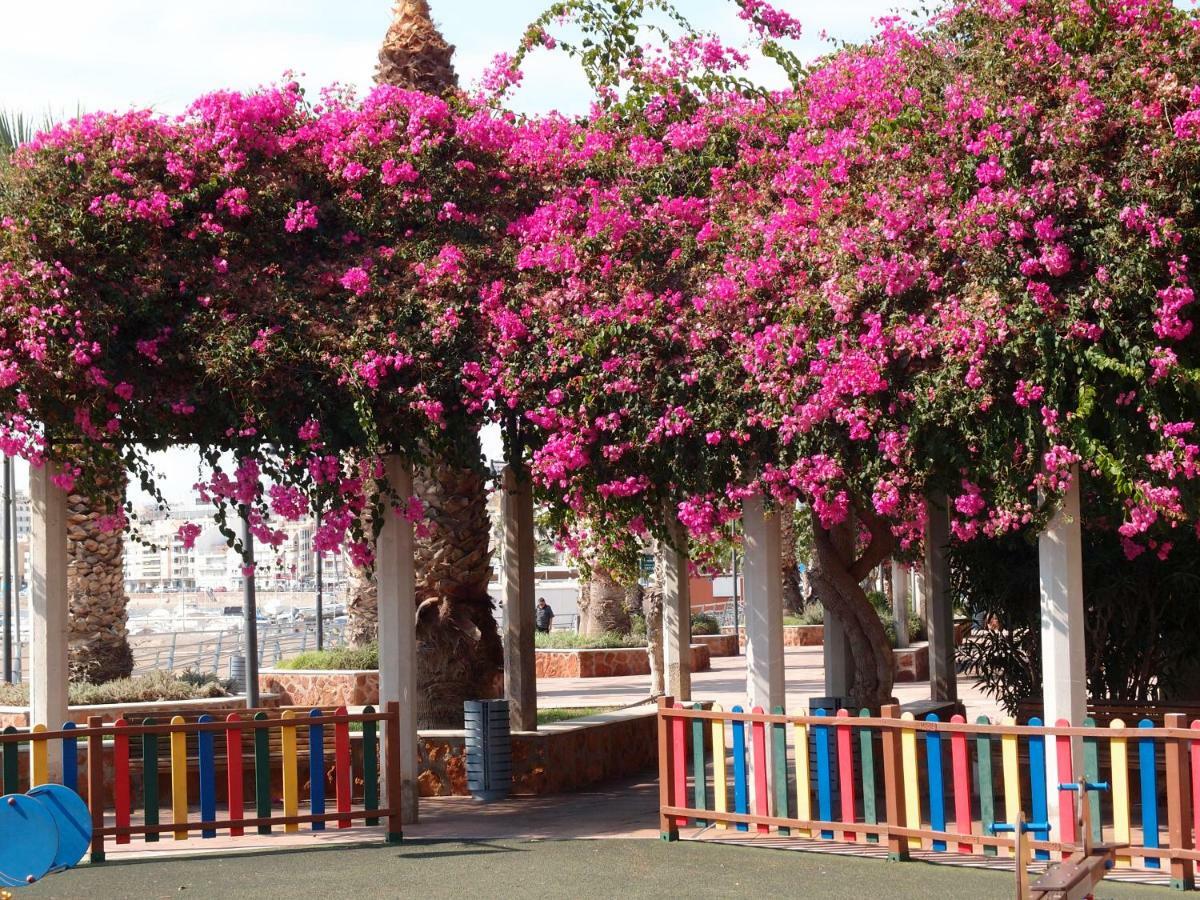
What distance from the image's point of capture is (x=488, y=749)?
12695 millimetres

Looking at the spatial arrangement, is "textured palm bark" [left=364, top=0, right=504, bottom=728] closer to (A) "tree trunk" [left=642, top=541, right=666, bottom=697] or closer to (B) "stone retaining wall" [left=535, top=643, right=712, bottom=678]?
(A) "tree trunk" [left=642, top=541, right=666, bottom=697]

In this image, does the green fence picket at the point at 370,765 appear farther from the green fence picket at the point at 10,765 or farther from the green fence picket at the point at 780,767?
the green fence picket at the point at 780,767

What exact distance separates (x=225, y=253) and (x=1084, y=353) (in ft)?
21.4

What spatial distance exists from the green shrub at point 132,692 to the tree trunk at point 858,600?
280 inches

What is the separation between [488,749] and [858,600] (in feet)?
11.2

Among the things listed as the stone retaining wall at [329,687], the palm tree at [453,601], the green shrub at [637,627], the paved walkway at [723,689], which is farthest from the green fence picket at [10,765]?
the green shrub at [637,627]

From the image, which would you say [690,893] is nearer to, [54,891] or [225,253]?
[54,891]

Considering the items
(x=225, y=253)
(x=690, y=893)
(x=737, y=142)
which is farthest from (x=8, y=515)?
(x=690, y=893)

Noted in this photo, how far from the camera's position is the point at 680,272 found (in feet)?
36.7

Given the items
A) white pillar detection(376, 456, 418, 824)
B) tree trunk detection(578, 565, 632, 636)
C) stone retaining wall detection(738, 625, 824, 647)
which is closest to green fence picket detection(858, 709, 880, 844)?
white pillar detection(376, 456, 418, 824)

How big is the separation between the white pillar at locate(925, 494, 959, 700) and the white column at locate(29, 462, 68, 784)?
8207 mm

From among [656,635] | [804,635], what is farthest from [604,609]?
[656,635]

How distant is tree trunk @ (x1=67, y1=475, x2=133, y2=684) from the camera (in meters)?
18.6

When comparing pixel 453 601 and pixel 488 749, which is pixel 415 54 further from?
pixel 488 749
